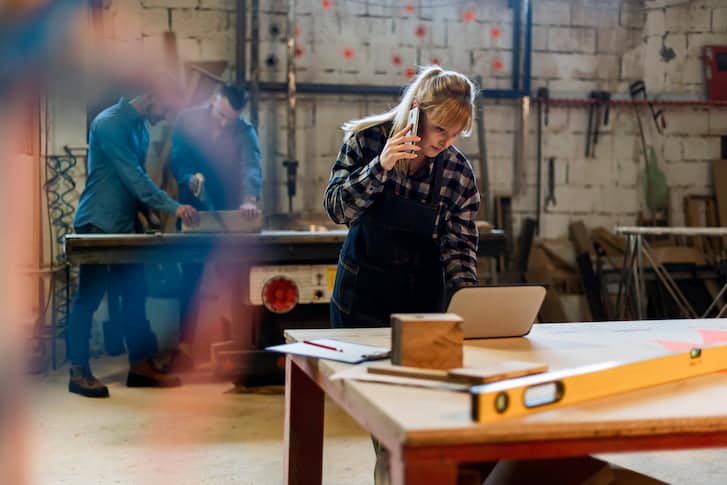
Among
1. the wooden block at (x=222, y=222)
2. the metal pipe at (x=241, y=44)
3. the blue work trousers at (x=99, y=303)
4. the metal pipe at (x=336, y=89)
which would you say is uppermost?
the metal pipe at (x=241, y=44)

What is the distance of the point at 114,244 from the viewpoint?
3955mm

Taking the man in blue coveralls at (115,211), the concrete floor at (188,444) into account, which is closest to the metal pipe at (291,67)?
the man in blue coveralls at (115,211)

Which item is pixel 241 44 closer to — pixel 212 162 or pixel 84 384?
pixel 212 162

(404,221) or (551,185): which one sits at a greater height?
(551,185)

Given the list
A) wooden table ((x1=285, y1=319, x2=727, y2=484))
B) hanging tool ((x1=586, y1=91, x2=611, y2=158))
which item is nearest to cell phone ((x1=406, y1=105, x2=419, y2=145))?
wooden table ((x1=285, y1=319, x2=727, y2=484))

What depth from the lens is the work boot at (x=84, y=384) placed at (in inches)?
163

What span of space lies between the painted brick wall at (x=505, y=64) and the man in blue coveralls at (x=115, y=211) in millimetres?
1350

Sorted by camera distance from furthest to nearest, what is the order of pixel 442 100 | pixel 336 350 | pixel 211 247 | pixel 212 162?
pixel 212 162
pixel 211 247
pixel 442 100
pixel 336 350

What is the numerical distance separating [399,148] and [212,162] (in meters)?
3.01

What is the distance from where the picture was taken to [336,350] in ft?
5.83

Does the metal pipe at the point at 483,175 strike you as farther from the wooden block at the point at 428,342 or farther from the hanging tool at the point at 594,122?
the wooden block at the point at 428,342

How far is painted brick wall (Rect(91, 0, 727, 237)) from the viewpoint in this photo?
5.68 m

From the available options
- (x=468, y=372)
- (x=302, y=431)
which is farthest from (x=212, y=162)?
(x=468, y=372)

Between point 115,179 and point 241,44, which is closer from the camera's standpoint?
point 115,179
